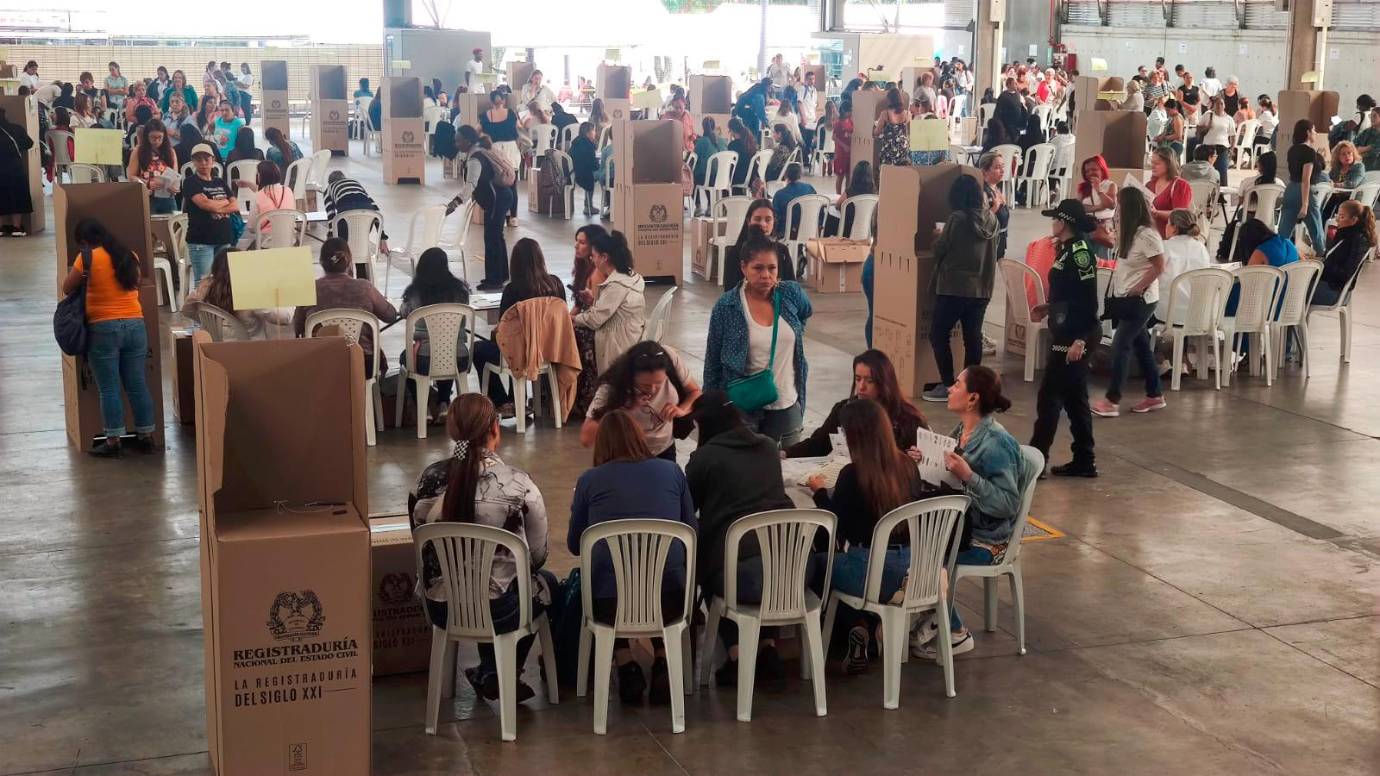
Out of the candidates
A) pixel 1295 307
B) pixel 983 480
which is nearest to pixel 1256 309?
pixel 1295 307

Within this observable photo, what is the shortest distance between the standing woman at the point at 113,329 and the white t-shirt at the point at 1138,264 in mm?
5094

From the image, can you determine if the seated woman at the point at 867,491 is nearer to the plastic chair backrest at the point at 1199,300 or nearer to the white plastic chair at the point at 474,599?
the white plastic chair at the point at 474,599

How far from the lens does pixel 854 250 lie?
41.2 feet

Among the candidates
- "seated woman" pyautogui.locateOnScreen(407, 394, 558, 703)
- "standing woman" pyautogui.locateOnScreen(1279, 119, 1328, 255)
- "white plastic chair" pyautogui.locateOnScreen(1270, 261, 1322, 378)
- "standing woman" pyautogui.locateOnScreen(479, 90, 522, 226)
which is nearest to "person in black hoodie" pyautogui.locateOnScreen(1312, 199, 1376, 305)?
"white plastic chair" pyautogui.locateOnScreen(1270, 261, 1322, 378)

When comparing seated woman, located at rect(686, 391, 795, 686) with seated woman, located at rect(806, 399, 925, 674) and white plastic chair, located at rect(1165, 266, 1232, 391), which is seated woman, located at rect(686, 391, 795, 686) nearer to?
seated woman, located at rect(806, 399, 925, 674)

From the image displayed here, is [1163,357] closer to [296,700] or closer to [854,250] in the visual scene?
[854,250]

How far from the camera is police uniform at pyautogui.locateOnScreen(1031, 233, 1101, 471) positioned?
23.4 ft

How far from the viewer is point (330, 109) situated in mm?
23484

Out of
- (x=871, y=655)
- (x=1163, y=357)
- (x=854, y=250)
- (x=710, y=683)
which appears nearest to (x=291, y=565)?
(x=710, y=683)

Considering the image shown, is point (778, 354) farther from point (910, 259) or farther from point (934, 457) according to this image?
point (910, 259)

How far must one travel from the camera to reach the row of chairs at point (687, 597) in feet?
14.7

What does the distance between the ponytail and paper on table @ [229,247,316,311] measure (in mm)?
2160

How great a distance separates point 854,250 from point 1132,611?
23.3 ft

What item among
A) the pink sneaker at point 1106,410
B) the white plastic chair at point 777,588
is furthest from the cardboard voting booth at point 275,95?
the white plastic chair at point 777,588
